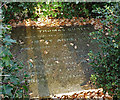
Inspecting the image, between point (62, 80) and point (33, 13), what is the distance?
1.97 meters

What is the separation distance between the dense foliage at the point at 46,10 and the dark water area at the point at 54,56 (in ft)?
1.11

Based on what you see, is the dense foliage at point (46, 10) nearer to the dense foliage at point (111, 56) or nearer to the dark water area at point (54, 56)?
the dark water area at point (54, 56)

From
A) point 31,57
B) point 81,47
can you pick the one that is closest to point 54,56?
point 31,57

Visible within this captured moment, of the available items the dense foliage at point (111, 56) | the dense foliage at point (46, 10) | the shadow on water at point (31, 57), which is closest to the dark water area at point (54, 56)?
the shadow on water at point (31, 57)

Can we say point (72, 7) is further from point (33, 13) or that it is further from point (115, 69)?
point (115, 69)

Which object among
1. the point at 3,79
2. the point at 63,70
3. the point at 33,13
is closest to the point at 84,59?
the point at 63,70

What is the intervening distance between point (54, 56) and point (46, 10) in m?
1.28

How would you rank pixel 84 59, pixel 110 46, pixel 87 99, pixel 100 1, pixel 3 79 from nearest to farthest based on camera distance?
1. pixel 3 79
2. pixel 110 46
3. pixel 87 99
4. pixel 84 59
5. pixel 100 1

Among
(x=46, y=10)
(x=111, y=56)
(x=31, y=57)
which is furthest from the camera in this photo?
(x=46, y=10)

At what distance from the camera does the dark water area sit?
10.9ft

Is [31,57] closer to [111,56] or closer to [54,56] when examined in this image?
[54,56]

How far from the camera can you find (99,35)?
9.77ft

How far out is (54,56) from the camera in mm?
3836

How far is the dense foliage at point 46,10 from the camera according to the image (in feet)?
13.9
